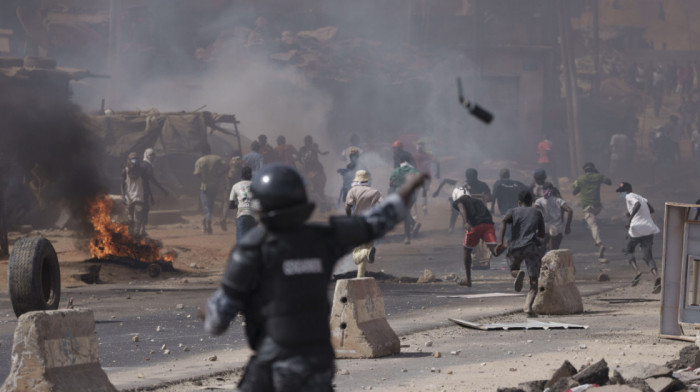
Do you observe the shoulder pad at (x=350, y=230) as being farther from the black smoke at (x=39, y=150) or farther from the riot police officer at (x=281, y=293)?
the black smoke at (x=39, y=150)

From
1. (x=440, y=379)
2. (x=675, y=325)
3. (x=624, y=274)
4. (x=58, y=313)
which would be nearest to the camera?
(x=58, y=313)

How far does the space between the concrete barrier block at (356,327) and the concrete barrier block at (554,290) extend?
3378 millimetres

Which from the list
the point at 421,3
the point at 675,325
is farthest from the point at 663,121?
the point at 675,325

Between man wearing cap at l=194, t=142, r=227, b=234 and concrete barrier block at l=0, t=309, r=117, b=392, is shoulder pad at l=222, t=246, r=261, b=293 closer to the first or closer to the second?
concrete barrier block at l=0, t=309, r=117, b=392

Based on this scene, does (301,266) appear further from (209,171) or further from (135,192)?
(209,171)

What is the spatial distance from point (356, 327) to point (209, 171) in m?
15.0

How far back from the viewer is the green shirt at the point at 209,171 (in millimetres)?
23500

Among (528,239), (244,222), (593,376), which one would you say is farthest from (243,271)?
(244,222)

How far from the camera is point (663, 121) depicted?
4325cm

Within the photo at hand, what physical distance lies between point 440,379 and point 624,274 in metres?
10.4

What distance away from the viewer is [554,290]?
12.1m

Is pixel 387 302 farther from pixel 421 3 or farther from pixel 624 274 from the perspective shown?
pixel 421 3

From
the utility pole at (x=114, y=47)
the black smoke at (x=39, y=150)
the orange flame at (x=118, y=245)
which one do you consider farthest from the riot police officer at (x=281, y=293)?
the utility pole at (x=114, y=47)

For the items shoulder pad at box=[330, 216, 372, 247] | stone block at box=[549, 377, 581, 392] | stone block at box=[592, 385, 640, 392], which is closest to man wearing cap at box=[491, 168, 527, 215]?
stone block at box=[549, 377, 581, 392]
